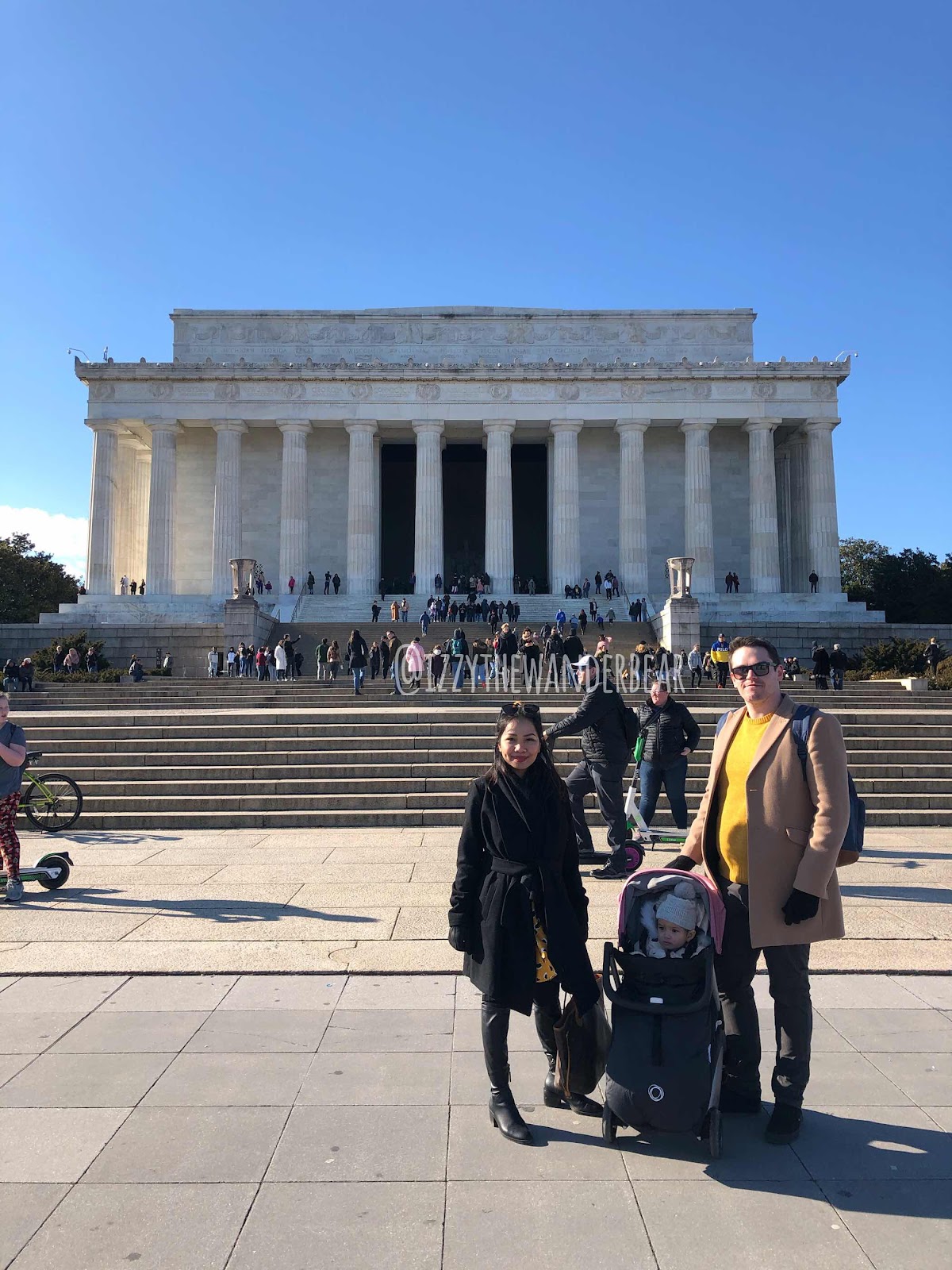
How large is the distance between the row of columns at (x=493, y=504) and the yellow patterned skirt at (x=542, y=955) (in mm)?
42570

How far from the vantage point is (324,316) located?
169 ft

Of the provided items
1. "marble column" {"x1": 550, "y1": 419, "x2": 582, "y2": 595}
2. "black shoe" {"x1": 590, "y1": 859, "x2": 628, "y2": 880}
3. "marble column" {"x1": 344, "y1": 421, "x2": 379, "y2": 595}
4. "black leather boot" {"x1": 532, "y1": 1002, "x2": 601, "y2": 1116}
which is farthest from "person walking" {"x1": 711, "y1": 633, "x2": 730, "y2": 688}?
"marble column" {"x1": 344, "y1": 421, "x2": 379, "y2": 595}

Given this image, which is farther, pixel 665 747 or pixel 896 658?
pixel 896 658

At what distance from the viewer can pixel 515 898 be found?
446 cm

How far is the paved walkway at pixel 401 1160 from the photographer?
355 centimetres

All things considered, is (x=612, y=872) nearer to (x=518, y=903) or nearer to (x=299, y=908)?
(x=299, y=908)

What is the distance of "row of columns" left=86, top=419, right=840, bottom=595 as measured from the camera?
47.3 m

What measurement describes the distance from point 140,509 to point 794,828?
53.2m

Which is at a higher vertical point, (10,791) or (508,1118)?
(10,791)

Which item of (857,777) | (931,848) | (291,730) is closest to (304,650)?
(291,730)

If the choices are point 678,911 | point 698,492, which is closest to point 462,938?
point 678,911

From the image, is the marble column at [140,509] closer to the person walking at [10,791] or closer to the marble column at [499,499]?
the marble column at [499,499]

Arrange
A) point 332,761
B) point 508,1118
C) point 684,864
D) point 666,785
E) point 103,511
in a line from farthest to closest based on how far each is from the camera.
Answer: point 103,511 → point 332,761 → point 666,785 → point 684,864 → point 508,1118

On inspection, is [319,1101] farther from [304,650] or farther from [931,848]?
[304,650]
